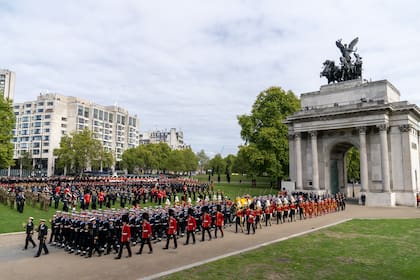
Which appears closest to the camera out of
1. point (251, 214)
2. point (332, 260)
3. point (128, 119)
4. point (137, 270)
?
point (137, 270)

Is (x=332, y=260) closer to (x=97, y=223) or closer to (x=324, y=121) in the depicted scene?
(x=97, y=223)

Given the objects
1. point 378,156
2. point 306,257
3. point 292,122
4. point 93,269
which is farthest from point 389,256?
point 292,122

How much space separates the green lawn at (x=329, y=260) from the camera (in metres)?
9.46

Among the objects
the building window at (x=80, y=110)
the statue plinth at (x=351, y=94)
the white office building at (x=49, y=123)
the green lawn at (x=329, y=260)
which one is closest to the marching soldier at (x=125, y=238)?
the green lawn at (x=329, y=260)

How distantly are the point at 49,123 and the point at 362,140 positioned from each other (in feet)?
287

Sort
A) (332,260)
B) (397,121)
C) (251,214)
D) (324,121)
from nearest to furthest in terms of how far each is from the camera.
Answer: (332,260), (251,214), (397,121), (324,121)

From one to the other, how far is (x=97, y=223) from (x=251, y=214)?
305 inches

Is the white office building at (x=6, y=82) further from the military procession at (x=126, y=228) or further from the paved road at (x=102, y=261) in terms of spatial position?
the military procession at (x=126, y=228)

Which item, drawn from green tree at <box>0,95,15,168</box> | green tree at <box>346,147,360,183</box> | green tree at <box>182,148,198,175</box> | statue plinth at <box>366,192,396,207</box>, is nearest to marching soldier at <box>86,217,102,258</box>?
green tree at <box>0,95,15,168</box>

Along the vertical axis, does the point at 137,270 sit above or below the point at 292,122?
below

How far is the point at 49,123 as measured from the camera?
93562 millimetres

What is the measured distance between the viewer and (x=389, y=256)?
11.6m

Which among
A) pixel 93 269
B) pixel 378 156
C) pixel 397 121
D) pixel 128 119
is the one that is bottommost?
pixel 93 269

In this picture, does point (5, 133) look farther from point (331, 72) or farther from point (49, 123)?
point (49, 123)
